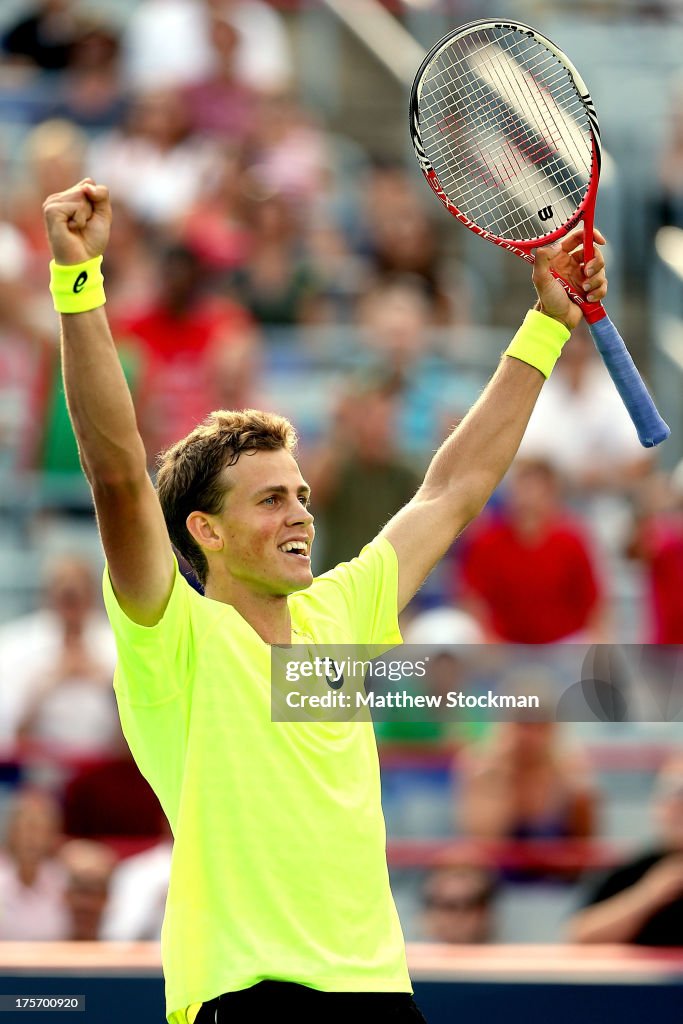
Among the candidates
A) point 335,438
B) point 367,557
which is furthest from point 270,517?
point 335,438

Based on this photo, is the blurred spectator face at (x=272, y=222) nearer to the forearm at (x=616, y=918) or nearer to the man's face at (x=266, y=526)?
the forearm at (x=616, y=918)

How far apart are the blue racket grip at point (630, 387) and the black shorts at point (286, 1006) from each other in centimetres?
130

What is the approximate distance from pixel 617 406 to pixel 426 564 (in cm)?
454

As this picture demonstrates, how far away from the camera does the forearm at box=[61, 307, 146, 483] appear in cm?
281

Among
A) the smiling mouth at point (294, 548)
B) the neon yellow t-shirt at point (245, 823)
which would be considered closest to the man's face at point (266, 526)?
the smiling mouth at point (294, 548)

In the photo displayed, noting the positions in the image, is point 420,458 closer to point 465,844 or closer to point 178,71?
point 465,844

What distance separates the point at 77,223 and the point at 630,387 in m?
1.29

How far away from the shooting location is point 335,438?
7191mm

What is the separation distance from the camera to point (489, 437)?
3.55 metres

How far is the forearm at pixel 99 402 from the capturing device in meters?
2.81

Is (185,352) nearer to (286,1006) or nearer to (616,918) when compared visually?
(616,918)

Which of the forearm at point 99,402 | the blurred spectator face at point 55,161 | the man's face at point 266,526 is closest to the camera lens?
the forearm at point 99,402

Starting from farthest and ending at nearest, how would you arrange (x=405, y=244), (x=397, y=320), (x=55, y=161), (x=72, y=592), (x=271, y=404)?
1. (x=405, y=244)
2. (x=55, y=161)
3. (x=397, y=320)
4. (x=271, y=404)
5. (x=72, y=592)
